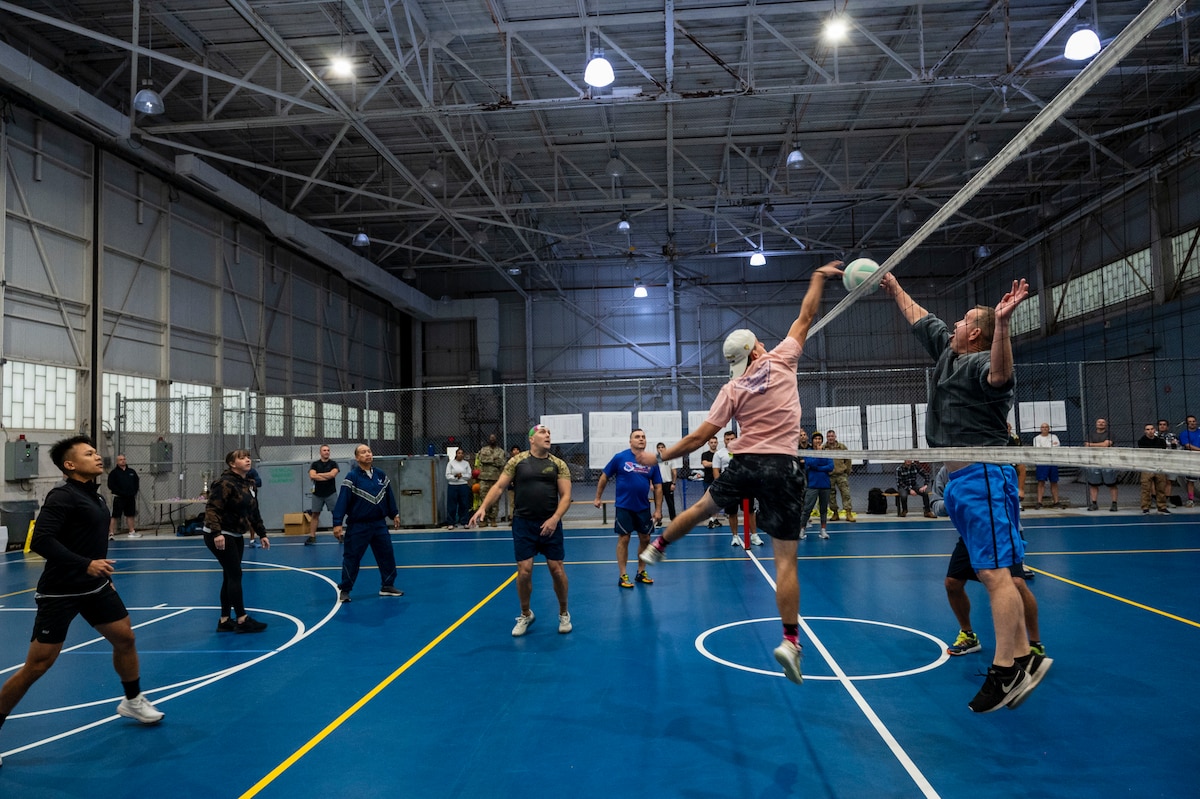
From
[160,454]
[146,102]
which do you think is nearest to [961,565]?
[146,102]

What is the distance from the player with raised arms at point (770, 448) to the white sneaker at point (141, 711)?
3945 mm

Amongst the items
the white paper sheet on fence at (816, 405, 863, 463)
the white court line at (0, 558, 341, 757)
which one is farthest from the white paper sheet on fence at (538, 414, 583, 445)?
the white court line at (0, 558, 341, 757)

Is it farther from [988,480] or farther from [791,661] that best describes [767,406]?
[791,661]

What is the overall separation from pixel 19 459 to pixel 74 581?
13120 millimetres

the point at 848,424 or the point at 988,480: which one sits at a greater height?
the point at 848,424

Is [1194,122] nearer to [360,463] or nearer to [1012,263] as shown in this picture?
[1012,263]

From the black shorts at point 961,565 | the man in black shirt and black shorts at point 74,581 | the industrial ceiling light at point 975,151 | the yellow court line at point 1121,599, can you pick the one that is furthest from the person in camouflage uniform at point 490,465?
the industrial ceiling light at point 975,151

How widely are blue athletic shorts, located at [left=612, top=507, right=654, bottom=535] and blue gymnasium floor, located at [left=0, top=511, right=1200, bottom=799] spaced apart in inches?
31.6

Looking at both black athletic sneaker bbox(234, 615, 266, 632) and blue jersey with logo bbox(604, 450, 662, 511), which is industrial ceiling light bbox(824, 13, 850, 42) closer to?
blue jersey with logo bbox(604, 450, 662, 511)

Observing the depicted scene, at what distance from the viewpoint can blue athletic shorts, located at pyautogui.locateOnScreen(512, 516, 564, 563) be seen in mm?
→ 7125

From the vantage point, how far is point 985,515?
13.3 ft

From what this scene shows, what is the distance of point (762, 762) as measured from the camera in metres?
4.19

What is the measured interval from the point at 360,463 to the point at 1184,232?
69.6ft

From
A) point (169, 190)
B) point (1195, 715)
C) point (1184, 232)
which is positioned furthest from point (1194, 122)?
point (169, 190)
